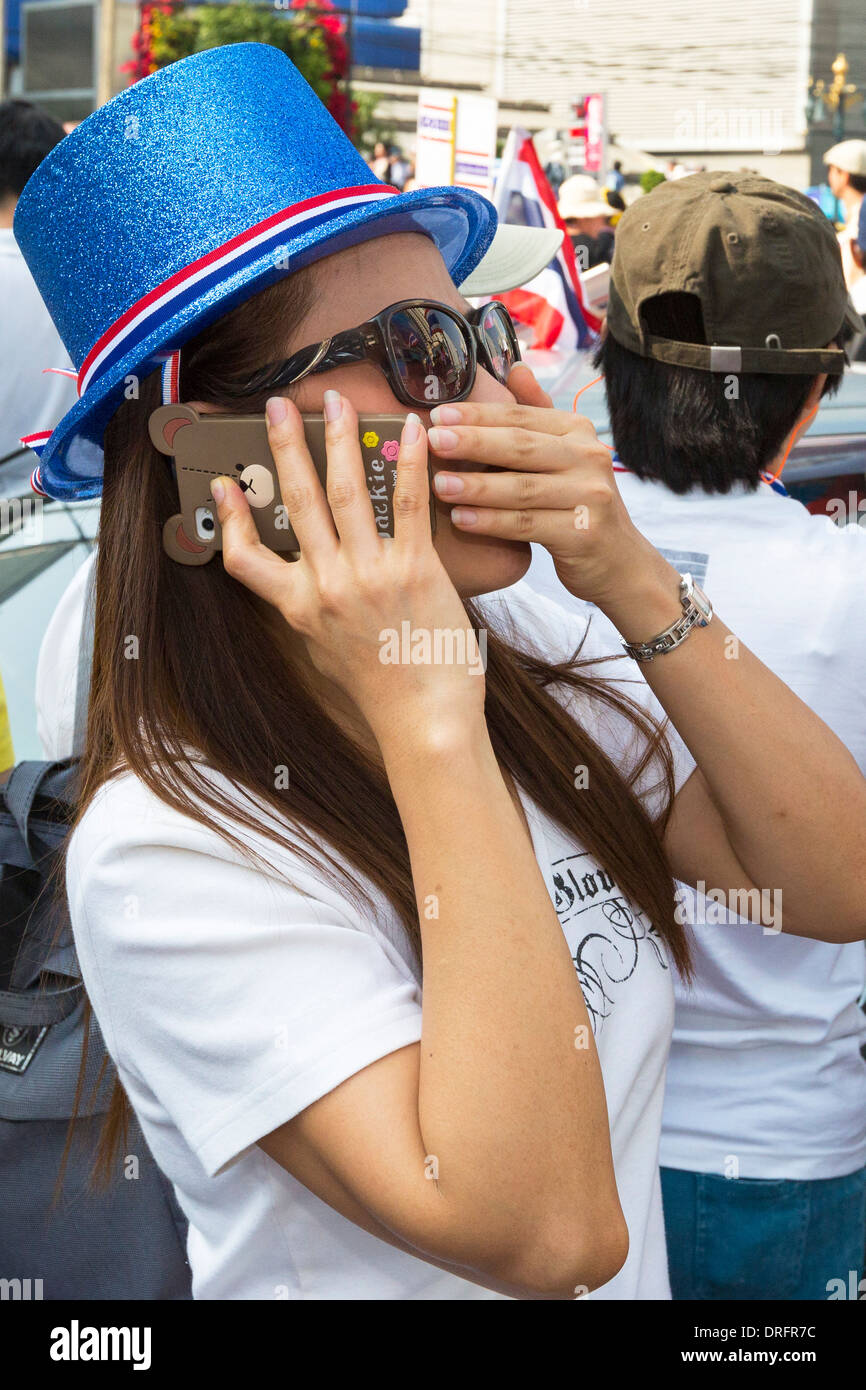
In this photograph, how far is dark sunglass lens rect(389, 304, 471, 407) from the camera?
131 cm

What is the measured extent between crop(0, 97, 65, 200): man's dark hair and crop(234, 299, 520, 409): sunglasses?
3830 mm

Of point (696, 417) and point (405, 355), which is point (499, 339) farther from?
point (696, 417)

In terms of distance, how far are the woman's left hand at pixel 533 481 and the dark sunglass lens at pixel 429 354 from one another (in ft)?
0.10

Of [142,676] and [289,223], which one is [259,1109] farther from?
[289,223]

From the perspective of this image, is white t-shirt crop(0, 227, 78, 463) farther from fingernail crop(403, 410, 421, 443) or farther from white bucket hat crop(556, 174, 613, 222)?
white bucket hat crop(556, 174, 613, 222)

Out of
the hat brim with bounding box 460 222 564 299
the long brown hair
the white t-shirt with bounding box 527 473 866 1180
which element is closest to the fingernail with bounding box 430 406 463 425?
the long brown hair

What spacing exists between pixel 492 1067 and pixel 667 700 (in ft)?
1.73

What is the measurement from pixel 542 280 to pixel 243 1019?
5.14 metres

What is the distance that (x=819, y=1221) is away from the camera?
6.06 ft

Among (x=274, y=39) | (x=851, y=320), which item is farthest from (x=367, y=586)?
(x=274, y=39)

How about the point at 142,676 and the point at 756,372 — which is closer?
the point at 142,676

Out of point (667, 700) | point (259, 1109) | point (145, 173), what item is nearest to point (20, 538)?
point (145, 173)
